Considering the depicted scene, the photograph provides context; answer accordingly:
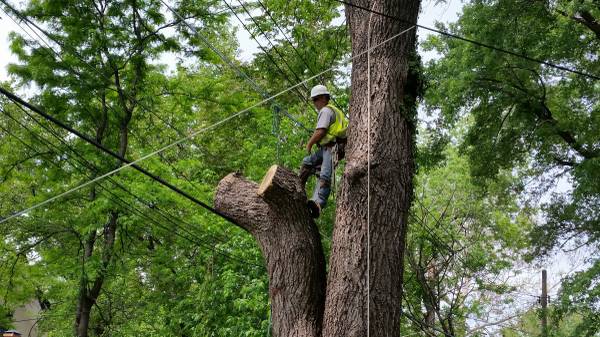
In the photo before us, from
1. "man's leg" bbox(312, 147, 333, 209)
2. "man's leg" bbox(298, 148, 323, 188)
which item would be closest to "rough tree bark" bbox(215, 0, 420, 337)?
"man's leg" bbox(312, 147, 333, 209)

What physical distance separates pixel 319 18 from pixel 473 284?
909 centimetres

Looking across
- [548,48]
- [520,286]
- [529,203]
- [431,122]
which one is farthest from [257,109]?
[520,286]

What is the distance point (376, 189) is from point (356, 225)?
0.91ft

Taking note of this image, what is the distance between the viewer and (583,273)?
1168 cm

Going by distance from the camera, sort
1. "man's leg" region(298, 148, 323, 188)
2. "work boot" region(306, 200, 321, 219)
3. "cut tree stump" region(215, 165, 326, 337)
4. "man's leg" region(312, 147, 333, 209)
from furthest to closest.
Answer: "man's leg" region(298, 148, 323, 188), "man's leg" region(312, 147, 333, 209), "work boot" region(306, 200, 321, 219), "cut tree stump" region(215, 165, 326, 337)

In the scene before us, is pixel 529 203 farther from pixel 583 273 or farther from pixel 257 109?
pixel 257 109

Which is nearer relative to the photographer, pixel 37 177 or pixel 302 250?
pixel 302 250

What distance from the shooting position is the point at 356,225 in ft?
13.5

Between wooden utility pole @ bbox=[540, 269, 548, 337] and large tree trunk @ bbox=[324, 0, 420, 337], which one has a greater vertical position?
wooden utility pole @ bbox=[540, 269, 548, 337]

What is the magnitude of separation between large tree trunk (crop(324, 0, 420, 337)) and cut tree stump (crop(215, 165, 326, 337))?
0.15 metres

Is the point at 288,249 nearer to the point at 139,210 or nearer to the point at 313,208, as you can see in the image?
the point at 313,208

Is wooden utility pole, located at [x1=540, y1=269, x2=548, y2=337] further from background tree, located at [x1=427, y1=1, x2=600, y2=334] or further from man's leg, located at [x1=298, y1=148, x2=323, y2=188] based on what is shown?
man's leg, located at [x1=298, y1=148, x2=323, y2=188]

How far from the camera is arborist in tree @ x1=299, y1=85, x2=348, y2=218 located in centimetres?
499

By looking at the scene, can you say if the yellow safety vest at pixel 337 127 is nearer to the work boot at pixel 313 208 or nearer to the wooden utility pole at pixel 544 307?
the work boot at pixel 313 208
